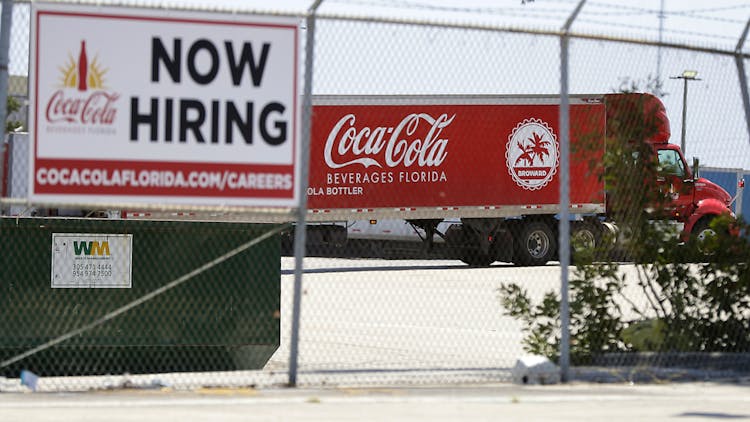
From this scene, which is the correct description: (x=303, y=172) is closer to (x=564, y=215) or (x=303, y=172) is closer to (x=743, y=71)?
(x=564, y=215)

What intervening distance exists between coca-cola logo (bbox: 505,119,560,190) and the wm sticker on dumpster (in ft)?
46.3

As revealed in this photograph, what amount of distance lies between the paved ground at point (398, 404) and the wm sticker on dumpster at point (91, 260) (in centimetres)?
221

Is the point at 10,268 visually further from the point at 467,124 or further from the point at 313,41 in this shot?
the point at 467,124

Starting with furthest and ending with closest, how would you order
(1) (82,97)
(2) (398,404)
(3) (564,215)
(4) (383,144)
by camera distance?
(4) (383,144) → (3) (564,215) → (1) (82,97) → (2) (398,404)

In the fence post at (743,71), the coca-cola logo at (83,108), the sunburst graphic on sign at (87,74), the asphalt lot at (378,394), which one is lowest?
the asphalt lot at (378,394)

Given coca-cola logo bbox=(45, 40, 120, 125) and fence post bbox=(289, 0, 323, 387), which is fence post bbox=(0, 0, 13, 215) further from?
fence post bbox=(289, 0, 323, 387)

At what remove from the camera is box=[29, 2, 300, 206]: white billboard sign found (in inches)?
332

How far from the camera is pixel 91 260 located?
10.6 metres

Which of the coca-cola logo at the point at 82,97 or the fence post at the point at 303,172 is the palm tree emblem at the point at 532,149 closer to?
the fence post at the point at 303,172

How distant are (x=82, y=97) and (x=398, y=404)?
309cm

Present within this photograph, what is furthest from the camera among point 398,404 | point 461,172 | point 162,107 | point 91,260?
point 461,172

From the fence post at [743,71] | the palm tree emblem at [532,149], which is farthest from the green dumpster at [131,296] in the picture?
the palm tree emblem at [532,149]

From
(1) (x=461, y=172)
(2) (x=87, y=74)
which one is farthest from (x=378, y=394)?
(1) (x=461, y=172)

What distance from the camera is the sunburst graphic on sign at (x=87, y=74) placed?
844 cm
